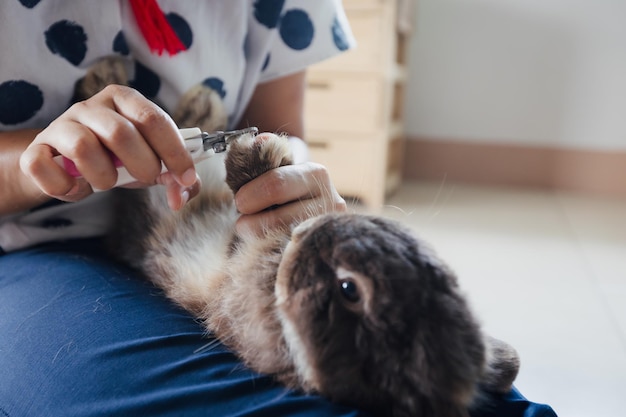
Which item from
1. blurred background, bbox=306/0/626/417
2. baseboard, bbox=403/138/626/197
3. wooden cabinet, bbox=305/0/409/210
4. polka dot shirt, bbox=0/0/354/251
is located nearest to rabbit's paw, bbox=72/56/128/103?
polka dot shirt, bbox=0/0/354/251

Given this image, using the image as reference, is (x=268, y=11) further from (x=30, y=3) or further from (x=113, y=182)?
(x=113, y=182)

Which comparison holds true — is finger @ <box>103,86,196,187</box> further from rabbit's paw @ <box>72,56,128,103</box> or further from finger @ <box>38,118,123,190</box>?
rabbit's paw @ <box>72,56,128,103</box>

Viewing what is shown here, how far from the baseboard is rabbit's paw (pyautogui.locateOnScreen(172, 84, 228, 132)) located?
6.15 ft

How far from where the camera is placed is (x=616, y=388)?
1.03 metres

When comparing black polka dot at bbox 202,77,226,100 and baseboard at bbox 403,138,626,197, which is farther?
baseboard at bbox 403,138,626,197

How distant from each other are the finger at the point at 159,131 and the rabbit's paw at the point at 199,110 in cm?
27

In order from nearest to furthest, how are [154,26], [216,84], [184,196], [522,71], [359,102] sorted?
1. [184,196]
2. [154,26]
3. [216,84]
4. [359,102]
5. [522,71]

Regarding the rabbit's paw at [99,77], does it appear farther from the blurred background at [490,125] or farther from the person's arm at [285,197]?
the blurred background at [490,125]

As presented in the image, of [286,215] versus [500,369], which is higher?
[286,215]

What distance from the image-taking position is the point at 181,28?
772 mm

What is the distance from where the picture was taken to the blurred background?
6.05ft

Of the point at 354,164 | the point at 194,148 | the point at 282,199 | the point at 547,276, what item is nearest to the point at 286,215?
the point at 282,199

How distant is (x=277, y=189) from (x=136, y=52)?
330mm

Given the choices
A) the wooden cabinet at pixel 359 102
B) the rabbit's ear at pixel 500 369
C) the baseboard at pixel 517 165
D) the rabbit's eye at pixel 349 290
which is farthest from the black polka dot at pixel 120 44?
the baseboard at pixel 517 165
